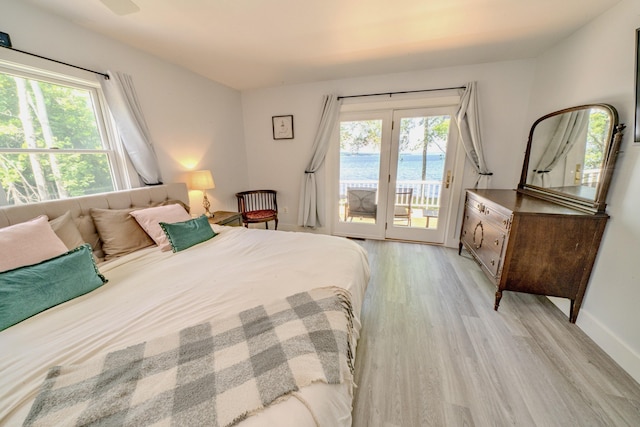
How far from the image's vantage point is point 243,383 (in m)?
0.71

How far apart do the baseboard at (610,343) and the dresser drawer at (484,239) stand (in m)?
0.60

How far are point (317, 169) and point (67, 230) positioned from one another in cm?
275

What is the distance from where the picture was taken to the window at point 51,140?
62.1 inches

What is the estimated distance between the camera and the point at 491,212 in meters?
2.09

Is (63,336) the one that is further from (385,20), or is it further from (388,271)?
(385,20)

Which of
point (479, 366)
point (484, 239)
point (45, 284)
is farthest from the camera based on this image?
point (484, 239)

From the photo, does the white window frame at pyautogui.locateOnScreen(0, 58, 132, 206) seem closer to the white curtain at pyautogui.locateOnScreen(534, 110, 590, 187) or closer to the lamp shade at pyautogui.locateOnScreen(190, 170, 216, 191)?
the lamp shade at pyautogui.locateOnScreen(190, 170, 216, 191)

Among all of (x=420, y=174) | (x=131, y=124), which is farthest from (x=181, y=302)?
(x=420, y=174)

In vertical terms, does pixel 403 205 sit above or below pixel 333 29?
below

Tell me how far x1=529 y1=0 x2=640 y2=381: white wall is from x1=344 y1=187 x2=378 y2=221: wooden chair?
219 centimetres

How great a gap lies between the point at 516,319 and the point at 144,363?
2.48m

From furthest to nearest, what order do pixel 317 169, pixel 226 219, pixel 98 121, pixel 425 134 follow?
pixel 317 169
pixel 425 134
pixel 226 219
pixel 98 121

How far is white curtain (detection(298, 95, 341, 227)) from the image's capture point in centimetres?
324

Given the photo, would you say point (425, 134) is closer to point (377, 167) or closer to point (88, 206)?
point (377, 167)
